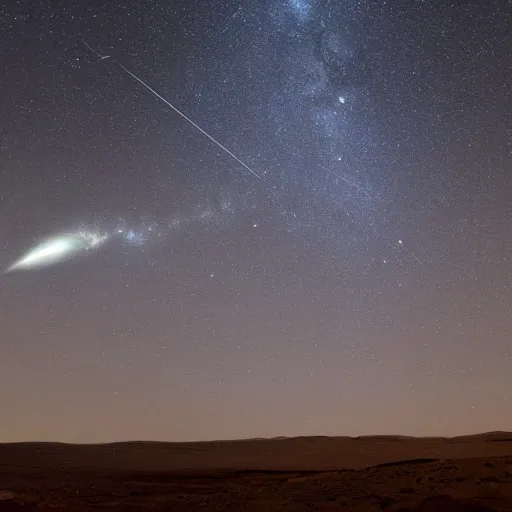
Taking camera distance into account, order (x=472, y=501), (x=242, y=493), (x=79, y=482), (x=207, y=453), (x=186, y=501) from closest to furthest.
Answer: (x=472, y=501), (x=186, y=501), (x=242, y=493), (x=79, y=482), (x=207, y=453)

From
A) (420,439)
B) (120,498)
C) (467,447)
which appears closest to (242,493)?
(120,498)

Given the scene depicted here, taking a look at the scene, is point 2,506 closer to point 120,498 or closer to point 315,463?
point 120,498

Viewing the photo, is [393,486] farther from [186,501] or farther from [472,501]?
[186,501]

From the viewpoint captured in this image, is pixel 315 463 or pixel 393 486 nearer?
pixel 393 486

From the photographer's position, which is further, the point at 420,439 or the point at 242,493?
the point at 420,439

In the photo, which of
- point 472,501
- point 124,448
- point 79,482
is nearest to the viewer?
point 472,501

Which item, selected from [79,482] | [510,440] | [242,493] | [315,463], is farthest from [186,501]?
[510,440]
